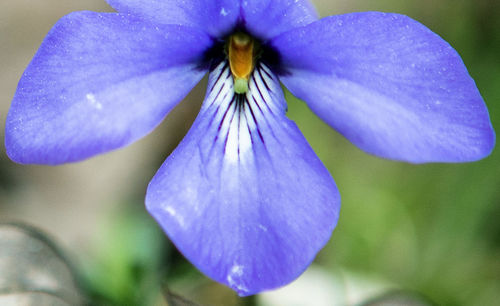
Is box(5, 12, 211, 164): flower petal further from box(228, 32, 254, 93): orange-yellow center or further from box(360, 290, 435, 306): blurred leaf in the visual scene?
box(360, 290, 435, 306): blurred leaf

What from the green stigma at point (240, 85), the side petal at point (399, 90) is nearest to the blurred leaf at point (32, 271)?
the green stigma at point (240, 85)

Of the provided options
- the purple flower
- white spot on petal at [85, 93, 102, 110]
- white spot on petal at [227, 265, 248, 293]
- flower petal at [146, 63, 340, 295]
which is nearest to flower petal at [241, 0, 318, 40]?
the purple flower

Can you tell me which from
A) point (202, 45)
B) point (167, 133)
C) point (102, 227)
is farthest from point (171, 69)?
point (167, 133)

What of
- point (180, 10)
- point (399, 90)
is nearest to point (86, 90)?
point (180, 10)

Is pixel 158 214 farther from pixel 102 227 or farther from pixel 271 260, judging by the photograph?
pixel 102 227

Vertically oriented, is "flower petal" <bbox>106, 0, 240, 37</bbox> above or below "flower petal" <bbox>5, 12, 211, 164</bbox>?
above

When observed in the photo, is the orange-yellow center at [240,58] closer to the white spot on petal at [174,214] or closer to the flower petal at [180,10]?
the flower petal at [180,10]
